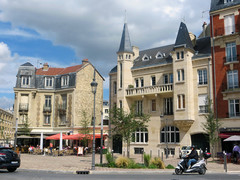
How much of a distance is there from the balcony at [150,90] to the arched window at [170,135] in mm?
3975

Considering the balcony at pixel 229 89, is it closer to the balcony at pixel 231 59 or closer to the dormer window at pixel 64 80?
the balcony at pixel 231 59

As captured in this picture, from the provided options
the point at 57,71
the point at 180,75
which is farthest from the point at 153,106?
the point at 57,71

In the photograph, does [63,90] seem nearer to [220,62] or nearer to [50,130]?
[50,130]

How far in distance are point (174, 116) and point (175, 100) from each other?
1642mm

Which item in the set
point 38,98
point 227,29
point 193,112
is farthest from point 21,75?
point 227,29

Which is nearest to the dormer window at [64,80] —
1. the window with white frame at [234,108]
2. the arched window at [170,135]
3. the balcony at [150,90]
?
the balcony at [150,90]

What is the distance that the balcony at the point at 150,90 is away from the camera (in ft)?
100

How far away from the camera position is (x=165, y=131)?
2920 centimetres

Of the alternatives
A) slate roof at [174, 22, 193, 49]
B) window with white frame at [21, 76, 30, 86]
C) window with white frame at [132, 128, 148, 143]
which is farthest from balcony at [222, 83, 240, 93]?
window with white frame at [21, 76, 30, 86]

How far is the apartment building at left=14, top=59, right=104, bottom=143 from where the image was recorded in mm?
41469

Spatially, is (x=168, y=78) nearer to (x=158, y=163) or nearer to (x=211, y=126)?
(x=211, y=126)

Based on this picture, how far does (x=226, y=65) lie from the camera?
90.0ft

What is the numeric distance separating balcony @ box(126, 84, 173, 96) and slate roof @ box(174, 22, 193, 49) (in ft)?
14.6

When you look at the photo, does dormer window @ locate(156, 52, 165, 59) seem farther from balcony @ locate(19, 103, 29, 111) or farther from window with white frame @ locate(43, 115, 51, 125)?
balcony @ locate(19, 103, 29, 111)
